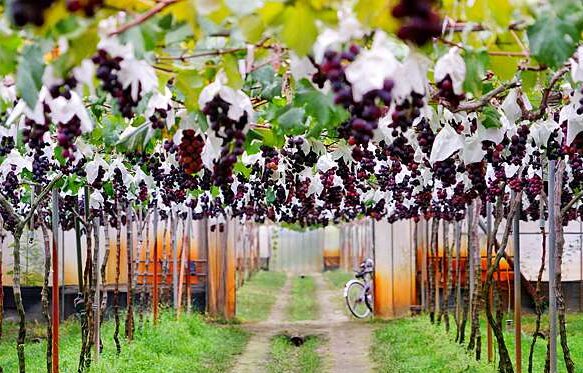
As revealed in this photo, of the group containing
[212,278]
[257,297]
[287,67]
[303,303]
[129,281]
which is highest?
[287,67]

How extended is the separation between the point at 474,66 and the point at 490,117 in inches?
62.2

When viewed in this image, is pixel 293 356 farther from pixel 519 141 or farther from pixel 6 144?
pixel 519 141

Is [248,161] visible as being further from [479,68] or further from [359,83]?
[359,83]

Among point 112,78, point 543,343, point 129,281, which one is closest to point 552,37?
point 112,78

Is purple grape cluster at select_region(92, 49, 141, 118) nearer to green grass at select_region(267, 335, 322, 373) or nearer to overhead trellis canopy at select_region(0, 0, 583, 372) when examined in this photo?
overhead trellis canopy at select_region(0, 0, 583, 372)

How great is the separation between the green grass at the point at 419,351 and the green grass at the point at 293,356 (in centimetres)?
84

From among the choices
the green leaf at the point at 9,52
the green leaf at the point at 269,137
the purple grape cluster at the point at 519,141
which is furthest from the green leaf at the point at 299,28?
the purple grape cluster at the point at 519,141

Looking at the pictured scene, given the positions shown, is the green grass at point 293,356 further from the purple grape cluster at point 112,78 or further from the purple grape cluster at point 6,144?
the purple grape cluster at point 112,78

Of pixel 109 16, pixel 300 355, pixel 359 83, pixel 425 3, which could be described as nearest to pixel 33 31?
pixel 109 16

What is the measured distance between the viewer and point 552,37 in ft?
9.67

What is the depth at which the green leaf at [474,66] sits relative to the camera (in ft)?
10.4

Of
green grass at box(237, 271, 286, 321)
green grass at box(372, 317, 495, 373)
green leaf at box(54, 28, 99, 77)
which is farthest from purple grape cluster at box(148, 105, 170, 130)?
Answer: green grass at box(237, 271, 286, 321)

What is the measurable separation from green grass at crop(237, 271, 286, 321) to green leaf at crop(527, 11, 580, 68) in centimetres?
1599

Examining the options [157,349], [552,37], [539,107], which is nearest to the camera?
[552,37]
